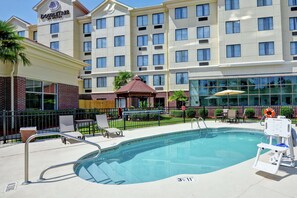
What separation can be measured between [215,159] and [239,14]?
2340 centimetres

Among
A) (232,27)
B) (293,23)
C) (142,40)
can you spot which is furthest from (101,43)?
(293,23)

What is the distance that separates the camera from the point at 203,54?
2727 cm

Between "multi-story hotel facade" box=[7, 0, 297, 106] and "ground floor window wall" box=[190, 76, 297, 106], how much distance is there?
100 mm

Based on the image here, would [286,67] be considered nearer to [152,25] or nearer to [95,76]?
[152,25]

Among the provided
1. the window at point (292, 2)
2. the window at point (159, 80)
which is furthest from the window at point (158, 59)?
the window at point (292, 2)

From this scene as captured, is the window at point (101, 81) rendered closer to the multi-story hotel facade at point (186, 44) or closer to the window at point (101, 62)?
the multi-story hotel facade at point (186, 44)

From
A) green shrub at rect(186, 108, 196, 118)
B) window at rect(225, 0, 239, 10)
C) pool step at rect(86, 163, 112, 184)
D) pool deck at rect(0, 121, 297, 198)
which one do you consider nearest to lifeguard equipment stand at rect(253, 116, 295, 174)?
pool deck at rect(0, 121, 297, 198)

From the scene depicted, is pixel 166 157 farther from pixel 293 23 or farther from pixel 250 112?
pixel 293 23

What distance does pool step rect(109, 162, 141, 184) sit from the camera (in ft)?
18.5

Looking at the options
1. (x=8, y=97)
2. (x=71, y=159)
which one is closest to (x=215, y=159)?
(x=71, y=159)

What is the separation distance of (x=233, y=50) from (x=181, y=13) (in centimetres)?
864

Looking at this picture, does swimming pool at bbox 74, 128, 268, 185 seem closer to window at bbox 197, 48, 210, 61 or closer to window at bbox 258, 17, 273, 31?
window at bbox 197, 48, 210, 61

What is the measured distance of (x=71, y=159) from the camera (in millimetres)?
6316

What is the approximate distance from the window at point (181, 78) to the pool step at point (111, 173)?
2230cm
